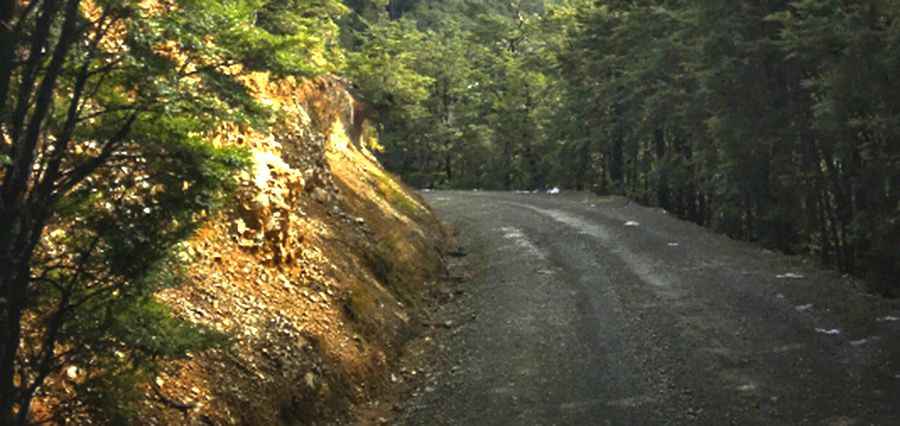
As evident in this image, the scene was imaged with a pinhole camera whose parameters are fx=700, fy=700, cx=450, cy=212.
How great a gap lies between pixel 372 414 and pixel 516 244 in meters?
13.9

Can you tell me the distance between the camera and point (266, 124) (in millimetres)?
6754

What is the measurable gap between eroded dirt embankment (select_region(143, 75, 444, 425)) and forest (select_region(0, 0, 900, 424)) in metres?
1.03

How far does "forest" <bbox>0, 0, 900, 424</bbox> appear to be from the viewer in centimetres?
540

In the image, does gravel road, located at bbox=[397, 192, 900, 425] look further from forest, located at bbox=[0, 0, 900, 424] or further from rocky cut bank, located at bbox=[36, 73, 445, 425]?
forest, located at bbox=[0, 0, 900, 424]

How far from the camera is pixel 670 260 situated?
20.4m

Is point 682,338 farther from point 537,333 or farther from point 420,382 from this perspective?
point 420,382

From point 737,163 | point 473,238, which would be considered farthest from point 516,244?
point 737,163

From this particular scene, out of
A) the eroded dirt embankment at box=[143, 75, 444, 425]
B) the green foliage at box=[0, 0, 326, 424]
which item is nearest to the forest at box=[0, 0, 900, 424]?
the green foliage at box=[0, 0, 326, 424]

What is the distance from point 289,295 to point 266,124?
241 inches

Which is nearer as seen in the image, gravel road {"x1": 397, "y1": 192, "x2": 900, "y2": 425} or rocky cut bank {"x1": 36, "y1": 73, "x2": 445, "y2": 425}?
rocky cut bank {"x1": 36, "y1": 73, "x2": 445, "y2": 425}

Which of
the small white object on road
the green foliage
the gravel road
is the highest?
the green foliage

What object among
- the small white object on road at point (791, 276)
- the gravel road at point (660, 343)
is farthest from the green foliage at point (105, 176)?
the small white object on road at point (791, 276)

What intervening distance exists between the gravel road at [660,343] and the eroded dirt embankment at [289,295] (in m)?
1.35

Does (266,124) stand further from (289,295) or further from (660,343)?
(660,343)
